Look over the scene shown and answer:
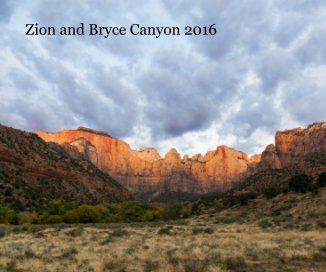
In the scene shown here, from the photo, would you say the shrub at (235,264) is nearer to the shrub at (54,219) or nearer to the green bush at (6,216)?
the green bush at (6,216)

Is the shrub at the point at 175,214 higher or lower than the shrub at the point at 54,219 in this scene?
higher

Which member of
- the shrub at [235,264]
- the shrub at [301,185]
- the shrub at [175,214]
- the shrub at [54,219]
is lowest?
Result: the shrub at [235,264]

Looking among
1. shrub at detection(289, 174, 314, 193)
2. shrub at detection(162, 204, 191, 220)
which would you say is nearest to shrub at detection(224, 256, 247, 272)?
shrub at detection(289, 174, 314, 193)

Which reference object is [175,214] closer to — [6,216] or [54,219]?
[54,219]

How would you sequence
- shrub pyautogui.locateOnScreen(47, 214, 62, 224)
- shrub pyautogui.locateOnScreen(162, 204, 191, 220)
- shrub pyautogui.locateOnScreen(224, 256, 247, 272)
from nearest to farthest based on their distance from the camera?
1. shrub pyautogui.locateOnScreen(224, 256, 247, 272)
2. shrub pyautogui.locateOnScreen(47, 214, 62, 224)
3. shrub pyautogui.locateOnScreen(162, 204, 191, 220)

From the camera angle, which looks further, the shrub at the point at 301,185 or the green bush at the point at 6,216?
the shrub at the point at 301,185

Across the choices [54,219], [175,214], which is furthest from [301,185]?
[54,219]

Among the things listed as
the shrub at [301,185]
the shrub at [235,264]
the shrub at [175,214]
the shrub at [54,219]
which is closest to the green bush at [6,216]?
the shrub at [54,219]

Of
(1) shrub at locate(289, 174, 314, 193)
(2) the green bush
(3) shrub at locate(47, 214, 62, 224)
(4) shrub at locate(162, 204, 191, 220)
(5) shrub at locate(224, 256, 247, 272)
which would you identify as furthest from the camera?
(4) shrub at locate(162, 204, 191, 220)

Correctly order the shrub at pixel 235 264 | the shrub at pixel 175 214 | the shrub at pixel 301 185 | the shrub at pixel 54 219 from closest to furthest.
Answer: the shrub at pixel 235 264 < the shrub at pixel 54 219 < the shrub at pixel 301 185 < the shrub at pixel 175 214

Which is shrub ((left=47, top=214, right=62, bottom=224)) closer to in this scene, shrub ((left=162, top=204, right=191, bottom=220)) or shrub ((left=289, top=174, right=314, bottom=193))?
shrub ((left=162, top=204, right=191, bottom=220))

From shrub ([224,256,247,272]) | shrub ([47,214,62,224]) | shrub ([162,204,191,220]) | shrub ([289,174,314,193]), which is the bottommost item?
shrub ([224,256,247,272])

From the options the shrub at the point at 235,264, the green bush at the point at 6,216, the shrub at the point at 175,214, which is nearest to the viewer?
the shrub at the point at 235,264

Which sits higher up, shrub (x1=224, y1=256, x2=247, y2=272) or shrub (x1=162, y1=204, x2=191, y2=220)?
shrub (x1=162, y1=204, x2=191, y2=220)
